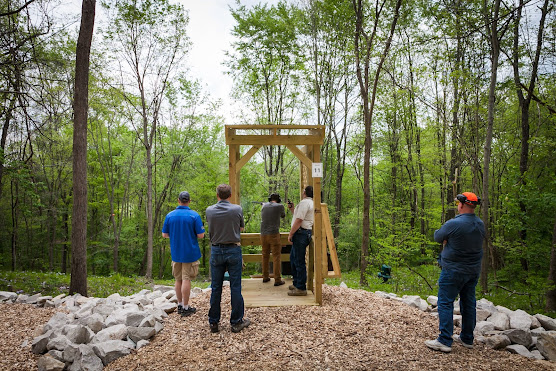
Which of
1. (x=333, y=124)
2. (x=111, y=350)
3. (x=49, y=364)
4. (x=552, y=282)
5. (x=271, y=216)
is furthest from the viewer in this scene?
(x=333, y=124)

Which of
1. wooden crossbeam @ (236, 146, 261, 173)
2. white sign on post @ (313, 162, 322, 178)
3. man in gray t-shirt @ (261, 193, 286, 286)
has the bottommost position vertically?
man in gray t-shirt @ (261, 193, 286, 286)

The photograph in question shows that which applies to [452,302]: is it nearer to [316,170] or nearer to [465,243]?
[465,243]

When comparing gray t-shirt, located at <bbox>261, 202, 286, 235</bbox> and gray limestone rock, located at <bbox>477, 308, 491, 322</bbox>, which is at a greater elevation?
gray t-shirt, located at <bbox>261, 202, 286, 235</bbox>

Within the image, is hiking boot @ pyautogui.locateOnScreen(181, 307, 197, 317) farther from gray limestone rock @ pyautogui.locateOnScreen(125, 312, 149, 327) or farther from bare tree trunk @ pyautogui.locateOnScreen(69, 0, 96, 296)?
bare tree trunk @ pyautogui.locateOnScreen(69, 0, 96, 296)

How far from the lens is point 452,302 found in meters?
3.92

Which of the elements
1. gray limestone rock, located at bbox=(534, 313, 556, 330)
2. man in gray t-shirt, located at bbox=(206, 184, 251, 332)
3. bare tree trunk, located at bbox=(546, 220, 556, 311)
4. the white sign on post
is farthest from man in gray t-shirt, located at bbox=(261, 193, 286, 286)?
bare tree trunk, located at bbox=(546, 220, 556, 311)

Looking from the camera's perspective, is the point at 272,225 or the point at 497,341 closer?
the point at 497,341

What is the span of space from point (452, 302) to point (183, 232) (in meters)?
3.68

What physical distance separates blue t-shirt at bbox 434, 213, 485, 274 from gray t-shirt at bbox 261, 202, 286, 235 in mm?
2856

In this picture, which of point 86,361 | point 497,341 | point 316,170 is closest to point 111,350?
point 86,361

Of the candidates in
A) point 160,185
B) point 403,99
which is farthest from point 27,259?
point 403,99

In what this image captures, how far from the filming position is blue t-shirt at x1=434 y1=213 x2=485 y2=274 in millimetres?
3869

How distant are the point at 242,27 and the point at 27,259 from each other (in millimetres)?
19172

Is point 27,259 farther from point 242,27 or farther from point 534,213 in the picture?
point 534,213
